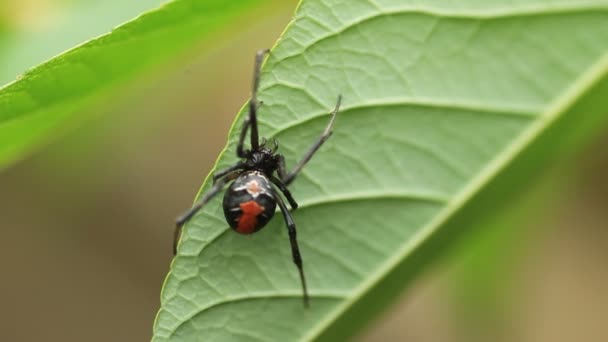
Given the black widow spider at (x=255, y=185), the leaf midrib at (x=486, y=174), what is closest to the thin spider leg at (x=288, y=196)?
the black widow spider at (x=255, y=185)

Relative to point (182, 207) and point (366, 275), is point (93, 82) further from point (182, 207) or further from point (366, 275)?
point (182, 207)

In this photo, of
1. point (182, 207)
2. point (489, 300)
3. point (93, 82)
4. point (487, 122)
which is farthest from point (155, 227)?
point (487, 122)

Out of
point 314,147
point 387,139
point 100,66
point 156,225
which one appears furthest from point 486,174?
point 156,225

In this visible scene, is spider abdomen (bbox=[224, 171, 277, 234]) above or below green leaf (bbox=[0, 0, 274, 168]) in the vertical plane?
below

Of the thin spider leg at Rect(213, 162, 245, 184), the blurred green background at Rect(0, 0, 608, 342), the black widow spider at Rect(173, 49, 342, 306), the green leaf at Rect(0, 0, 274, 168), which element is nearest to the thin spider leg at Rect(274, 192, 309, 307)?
the black widow spider at Rect(173, 49, 342, 306)

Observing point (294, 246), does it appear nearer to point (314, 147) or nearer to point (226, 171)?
point (314, 147)

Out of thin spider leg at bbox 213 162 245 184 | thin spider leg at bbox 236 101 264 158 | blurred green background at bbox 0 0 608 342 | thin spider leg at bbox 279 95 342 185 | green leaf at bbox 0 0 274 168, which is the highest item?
green leaf at bbox 0 0 274 168

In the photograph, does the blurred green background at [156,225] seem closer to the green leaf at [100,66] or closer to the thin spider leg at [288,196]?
the green leaf at [100,66]

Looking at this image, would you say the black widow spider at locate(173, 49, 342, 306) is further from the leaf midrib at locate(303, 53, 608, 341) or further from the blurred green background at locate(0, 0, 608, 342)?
the blurred green background at locate(0, 0, 608, 342)
